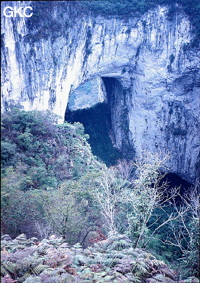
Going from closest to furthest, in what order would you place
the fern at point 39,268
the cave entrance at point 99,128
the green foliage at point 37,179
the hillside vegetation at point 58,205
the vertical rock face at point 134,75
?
1. the fern at point 39,268
2. the hillside vegetation at point 58,205
3. the green foliage at point 37,179
4. the vertical rock face at point 134,75
5. the cave entrance at point 99,128

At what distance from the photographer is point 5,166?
3102 mm

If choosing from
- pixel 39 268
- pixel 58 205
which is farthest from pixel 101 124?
pixel 39 268

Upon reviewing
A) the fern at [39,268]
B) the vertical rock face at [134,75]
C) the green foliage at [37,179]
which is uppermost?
the vertical rock face at [134,75]

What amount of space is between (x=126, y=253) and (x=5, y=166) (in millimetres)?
3109

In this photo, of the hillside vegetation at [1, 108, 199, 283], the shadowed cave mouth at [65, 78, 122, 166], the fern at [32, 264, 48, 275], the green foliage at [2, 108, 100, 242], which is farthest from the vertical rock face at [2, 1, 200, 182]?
the fern at [32, 264, 48, 275]

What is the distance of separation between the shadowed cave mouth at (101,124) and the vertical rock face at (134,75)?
272mm

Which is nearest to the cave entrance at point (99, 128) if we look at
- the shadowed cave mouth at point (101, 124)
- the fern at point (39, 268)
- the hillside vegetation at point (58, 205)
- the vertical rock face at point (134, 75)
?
the shadowed cave mouth at point (101, 124)

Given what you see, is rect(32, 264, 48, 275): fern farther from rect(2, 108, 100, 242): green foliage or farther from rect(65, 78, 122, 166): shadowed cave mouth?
rect(65, 78, 122, 166): shadowed cave mouth

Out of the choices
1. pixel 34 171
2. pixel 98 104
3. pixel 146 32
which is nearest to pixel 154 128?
pixel 98 104

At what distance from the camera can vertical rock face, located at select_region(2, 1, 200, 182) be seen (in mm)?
11508

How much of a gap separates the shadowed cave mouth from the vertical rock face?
Result: 272 mm

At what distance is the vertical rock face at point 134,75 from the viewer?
11508 millimetres

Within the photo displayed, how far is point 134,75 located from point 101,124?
13.5 ft

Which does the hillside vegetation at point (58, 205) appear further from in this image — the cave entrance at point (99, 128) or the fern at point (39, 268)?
the cave entrance at point (99, 128)
